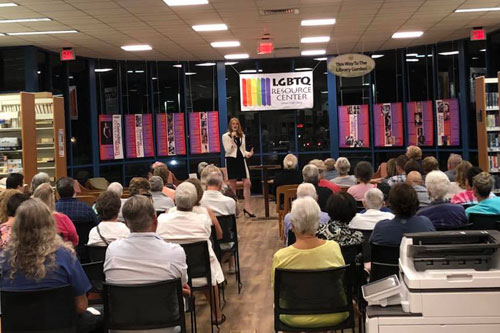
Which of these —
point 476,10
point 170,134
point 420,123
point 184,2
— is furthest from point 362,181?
point 170,134

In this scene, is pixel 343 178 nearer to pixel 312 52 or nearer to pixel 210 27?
pixel 210 27

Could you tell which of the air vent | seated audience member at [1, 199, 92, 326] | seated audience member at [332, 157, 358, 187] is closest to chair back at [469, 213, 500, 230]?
seated audience member at [332, 157, 358, 187]

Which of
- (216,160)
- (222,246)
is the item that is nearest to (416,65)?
(216,160)

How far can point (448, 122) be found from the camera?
14102mm

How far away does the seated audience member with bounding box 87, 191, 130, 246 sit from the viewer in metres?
4.72

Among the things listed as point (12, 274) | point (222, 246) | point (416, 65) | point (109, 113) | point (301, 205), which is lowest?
point (222, 246)

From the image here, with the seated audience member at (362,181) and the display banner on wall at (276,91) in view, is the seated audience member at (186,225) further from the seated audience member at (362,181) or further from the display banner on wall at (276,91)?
→ the display banner on wall at (276,91)

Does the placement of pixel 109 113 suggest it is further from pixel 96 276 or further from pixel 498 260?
pixel 498 260

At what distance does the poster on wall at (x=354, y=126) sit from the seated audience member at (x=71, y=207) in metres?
10.7

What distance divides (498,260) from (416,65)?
1269 centimetres

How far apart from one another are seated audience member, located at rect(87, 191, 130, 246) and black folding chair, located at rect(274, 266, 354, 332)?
1628 millimetres

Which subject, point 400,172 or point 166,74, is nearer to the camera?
point 400,172

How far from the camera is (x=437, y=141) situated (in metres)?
14.4

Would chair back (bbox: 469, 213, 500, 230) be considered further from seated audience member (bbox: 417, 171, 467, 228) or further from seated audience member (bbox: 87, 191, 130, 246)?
seated audience member (bbox: 87, 191, 130, 246)
